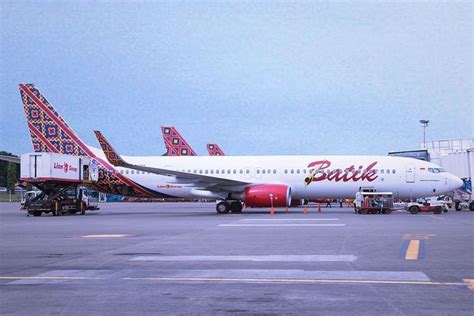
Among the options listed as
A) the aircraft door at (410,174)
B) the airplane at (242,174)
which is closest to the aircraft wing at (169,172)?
the airplane at (242,174)

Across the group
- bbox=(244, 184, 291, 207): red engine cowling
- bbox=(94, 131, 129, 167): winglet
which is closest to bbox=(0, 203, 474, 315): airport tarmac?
bbox=(244, 184, 291, 207): red engine cowling

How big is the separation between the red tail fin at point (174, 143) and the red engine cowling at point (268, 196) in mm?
34766

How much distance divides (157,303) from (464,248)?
912cm

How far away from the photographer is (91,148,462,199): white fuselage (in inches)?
1366

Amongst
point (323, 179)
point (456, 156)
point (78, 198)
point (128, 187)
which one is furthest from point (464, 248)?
point (456, 156)

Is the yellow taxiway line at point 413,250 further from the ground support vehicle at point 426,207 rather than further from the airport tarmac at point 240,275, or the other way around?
the ground support vehicle at point 426,207

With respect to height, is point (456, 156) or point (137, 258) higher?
point (456, 156)

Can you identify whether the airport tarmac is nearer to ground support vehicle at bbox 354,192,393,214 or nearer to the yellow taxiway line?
the yellow taxiway line

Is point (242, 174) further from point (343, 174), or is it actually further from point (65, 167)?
point (65, 167)

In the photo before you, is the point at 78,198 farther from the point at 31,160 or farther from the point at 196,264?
the point at 196,264

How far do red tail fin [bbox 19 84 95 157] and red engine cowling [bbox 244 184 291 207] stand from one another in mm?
13033

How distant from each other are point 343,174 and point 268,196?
5213 millimetres

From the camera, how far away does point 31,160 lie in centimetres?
3456

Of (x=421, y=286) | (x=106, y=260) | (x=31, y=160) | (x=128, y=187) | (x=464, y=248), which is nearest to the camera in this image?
(x=421, y=286)
